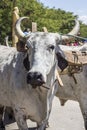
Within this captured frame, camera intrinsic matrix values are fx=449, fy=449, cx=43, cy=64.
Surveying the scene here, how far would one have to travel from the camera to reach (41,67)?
262 inches

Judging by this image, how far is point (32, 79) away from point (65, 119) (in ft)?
16.3

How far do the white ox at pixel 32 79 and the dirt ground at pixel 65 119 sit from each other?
2.31m

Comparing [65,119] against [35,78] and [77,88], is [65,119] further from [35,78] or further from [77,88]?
[35,78]

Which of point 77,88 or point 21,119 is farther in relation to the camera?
point 77,88

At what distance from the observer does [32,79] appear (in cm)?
647

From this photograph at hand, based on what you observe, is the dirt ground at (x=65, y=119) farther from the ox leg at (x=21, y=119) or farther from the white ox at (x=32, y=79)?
the ox leg at (x=21, y=119)

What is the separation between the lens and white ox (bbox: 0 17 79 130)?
679 centimetres

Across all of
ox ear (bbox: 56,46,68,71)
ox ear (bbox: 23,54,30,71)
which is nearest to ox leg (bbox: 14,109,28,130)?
ox ear (bbox: 23,54,30,71)

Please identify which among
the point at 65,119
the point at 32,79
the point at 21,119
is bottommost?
the point at 65,119

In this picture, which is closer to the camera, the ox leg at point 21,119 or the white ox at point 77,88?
the ox leg at point 21,119

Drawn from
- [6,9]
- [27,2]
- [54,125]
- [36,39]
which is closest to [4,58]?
[36,39]

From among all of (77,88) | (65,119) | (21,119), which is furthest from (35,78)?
(65,119)

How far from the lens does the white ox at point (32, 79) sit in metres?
6.79

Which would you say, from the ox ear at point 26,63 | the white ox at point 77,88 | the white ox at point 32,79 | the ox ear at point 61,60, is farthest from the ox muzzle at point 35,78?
the white ox at point 77,88
